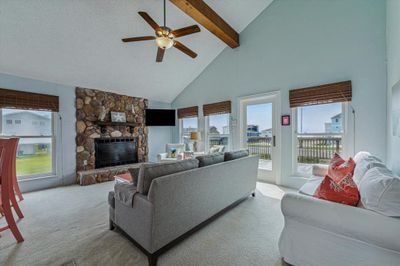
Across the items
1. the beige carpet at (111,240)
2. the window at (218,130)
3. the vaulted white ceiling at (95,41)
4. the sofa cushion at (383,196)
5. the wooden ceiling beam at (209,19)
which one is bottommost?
the beige carpet at (111,240)

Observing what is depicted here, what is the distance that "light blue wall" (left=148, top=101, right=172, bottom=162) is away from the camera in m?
5.96

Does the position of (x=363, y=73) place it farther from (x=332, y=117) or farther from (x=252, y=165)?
(x=252, y=165)

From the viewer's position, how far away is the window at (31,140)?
354 cm

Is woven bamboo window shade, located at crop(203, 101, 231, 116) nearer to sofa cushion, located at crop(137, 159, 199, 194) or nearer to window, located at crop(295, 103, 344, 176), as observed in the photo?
window, located at crop(295, 103, 344, 176)

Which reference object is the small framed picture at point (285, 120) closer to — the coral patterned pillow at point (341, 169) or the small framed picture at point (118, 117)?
the coral patterned pillow at point (341, 169)

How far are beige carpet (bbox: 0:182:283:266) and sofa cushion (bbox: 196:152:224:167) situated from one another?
0.80 metres

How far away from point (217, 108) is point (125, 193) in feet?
12.0

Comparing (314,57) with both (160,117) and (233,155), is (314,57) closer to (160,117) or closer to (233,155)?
(233,155)

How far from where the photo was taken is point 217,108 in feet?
16.3

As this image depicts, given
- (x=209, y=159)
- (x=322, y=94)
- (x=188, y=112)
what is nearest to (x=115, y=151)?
(x=188, y=112)

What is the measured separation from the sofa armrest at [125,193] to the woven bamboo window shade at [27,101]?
10.9 feet

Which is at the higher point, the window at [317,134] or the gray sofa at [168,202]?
the window at [317,134]

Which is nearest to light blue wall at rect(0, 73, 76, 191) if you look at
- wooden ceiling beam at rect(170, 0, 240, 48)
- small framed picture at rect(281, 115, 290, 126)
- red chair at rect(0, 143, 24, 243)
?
red chair at rect(0, 143, 24, 243)

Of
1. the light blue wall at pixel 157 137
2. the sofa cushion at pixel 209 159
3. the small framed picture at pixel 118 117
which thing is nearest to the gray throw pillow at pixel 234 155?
the sofa cushion at pixel 209 159
